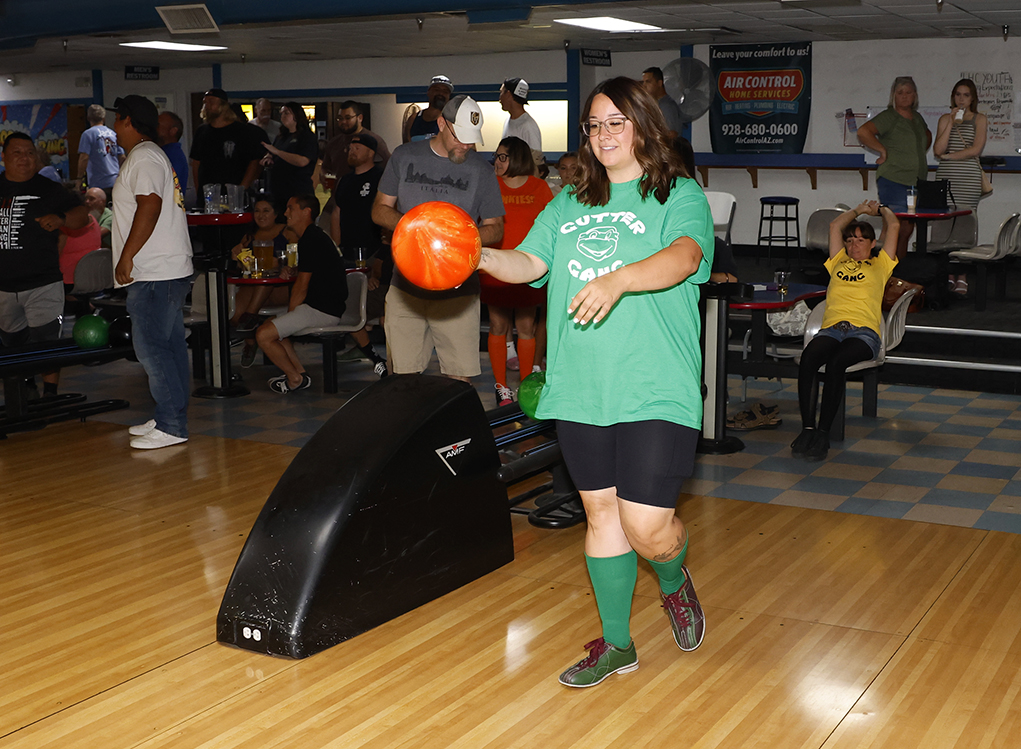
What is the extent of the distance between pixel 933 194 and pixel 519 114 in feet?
11.7

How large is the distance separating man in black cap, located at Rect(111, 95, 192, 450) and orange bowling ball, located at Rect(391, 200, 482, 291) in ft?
10.1

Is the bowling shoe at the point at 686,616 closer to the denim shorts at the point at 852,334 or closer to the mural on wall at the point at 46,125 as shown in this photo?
the denim shorts at the point at 852,334

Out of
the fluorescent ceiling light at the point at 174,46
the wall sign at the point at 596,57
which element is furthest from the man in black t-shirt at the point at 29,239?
the wall sign at the point at 596,57

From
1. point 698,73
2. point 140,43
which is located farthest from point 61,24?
point 698,73

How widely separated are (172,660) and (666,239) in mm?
1940

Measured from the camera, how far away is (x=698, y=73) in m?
12.8

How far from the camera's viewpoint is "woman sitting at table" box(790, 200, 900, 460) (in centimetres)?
577

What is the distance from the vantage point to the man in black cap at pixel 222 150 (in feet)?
30.2

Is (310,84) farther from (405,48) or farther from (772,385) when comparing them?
(772,385)

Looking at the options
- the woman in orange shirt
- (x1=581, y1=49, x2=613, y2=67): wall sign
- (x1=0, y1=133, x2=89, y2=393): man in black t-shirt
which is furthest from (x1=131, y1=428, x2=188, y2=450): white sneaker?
(x1=581, y1=49, x2=613, y2=67): wall sign

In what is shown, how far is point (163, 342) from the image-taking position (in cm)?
569

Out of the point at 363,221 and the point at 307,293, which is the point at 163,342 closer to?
the point at 307,293

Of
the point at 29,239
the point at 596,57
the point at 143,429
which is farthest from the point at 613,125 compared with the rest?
the point at 596,57

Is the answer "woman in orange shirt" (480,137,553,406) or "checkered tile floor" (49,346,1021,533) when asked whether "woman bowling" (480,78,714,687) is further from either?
"woman in orange shirt" (480,137,553,406)
